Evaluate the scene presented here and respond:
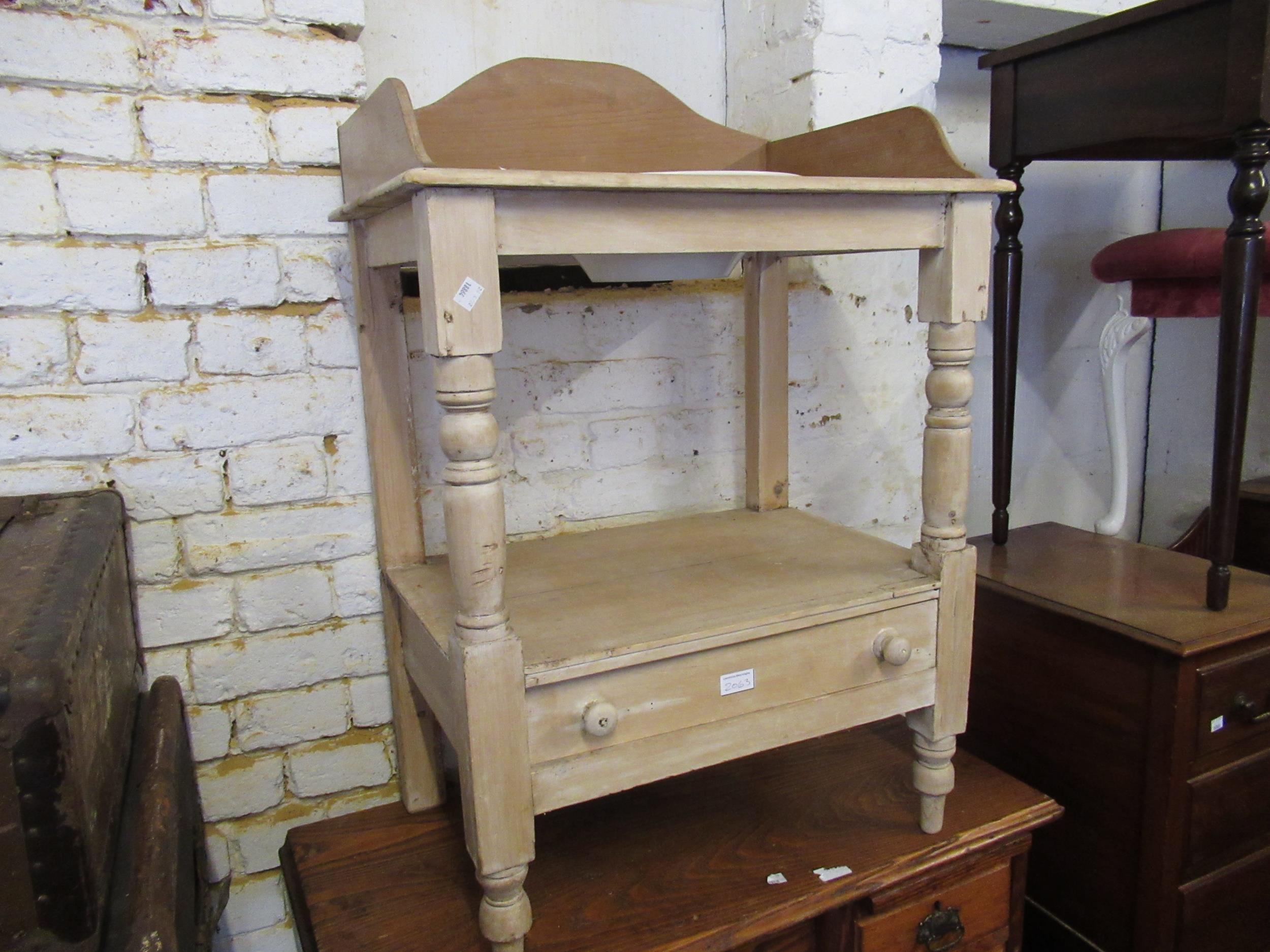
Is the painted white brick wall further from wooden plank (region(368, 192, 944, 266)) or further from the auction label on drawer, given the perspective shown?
the auction label on drawer

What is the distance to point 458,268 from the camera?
0.79 m

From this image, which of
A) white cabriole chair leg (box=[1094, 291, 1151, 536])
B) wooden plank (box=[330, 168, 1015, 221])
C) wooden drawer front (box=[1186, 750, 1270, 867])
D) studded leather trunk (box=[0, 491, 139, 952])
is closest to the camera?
studded leather trunk (box=[0, 491, 139, 952])

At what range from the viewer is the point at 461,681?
86 cm

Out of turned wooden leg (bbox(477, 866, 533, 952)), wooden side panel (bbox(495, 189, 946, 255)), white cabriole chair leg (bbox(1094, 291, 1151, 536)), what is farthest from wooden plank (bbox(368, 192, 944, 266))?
white cabriole chair leg (bbox(1094, 291, 1151, 536))

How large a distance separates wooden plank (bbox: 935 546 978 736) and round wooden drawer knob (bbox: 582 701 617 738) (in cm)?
44

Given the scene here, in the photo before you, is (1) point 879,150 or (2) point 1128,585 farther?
(2) point 1128,585

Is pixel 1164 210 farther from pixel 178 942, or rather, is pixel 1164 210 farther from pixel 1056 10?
pixel 178 942

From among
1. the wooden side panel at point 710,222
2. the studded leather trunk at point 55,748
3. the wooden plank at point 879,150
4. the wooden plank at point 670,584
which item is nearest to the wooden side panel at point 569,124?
the wooden plank at point 879,150

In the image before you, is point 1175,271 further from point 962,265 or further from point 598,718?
point 598,718

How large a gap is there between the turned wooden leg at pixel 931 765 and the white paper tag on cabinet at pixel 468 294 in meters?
0.76

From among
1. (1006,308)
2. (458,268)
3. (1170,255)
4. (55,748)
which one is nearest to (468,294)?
(458,268)

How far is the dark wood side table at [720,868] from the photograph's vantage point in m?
1.05

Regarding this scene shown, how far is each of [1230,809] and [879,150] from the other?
113 centimetres

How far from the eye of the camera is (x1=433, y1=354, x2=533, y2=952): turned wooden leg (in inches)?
32.1
